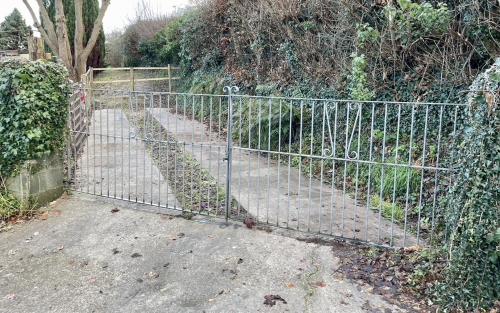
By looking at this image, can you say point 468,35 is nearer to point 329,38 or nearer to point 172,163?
point 329,38

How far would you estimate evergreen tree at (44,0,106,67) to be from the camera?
1933cm

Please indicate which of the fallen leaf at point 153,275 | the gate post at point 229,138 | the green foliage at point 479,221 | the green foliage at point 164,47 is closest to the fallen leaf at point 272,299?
the fallen leaf at point 153,275

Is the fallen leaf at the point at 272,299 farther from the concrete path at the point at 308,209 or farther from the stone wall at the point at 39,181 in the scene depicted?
the stone wall at the point at 39,181

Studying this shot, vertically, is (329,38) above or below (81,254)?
above

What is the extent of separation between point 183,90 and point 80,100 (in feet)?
28.2

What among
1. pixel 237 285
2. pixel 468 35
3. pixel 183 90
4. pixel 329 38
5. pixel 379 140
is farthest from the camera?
pixel 183 90

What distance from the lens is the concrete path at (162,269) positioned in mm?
3195

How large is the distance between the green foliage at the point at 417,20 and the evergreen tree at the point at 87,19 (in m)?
16.9

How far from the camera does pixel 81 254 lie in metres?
4.03

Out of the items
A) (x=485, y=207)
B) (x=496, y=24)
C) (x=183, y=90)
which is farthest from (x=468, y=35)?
(x=183, y=90)

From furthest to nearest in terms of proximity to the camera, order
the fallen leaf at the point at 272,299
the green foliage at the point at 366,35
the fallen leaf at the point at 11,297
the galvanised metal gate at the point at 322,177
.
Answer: the green foliage at the point at 366,35 < the galvanised metal gate at the point at 322,177 < the fallen leaf at the point at 11,297 < the fallen leaf at the point at 272,299

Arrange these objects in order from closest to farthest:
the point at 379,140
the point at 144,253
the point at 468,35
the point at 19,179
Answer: the point at 144,253
the point at 19,179
the point at 468,35
the point at 379,140

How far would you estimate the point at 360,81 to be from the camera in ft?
21.6

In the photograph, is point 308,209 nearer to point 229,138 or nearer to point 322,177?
point 322,177
